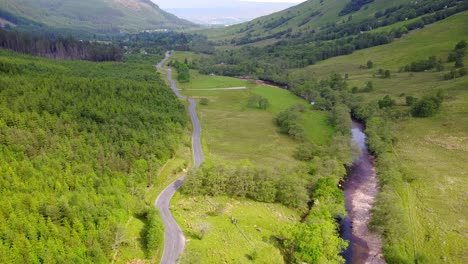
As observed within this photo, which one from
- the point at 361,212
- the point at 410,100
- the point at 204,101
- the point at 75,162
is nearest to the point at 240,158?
the point at 361,212

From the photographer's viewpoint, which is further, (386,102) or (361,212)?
(386,102)

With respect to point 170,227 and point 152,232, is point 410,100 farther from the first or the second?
point 152,232

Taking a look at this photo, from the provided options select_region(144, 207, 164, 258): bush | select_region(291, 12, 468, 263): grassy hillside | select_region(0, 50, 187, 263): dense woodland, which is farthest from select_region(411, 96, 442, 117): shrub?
select_region(144, 207, 164, 258): bush

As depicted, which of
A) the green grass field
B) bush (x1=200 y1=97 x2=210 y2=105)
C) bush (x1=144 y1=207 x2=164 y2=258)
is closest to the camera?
bush (x1=144 y1=207 x2=164 y2=258)

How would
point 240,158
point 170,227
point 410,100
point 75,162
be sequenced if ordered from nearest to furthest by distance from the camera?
point 170,227
point 75,162
point 240,158
point 410,100

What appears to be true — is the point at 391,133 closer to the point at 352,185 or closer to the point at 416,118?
the point at 416,118

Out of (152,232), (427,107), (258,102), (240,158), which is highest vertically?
(427,107)

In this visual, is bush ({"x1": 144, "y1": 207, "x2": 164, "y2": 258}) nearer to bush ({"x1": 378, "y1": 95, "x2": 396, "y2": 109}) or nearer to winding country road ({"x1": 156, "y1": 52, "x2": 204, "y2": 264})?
winding country road ({"x1": 156, "y1": 52, "x2": 204, "y2": 264})

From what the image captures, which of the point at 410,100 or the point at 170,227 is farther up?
the point at 410,100
